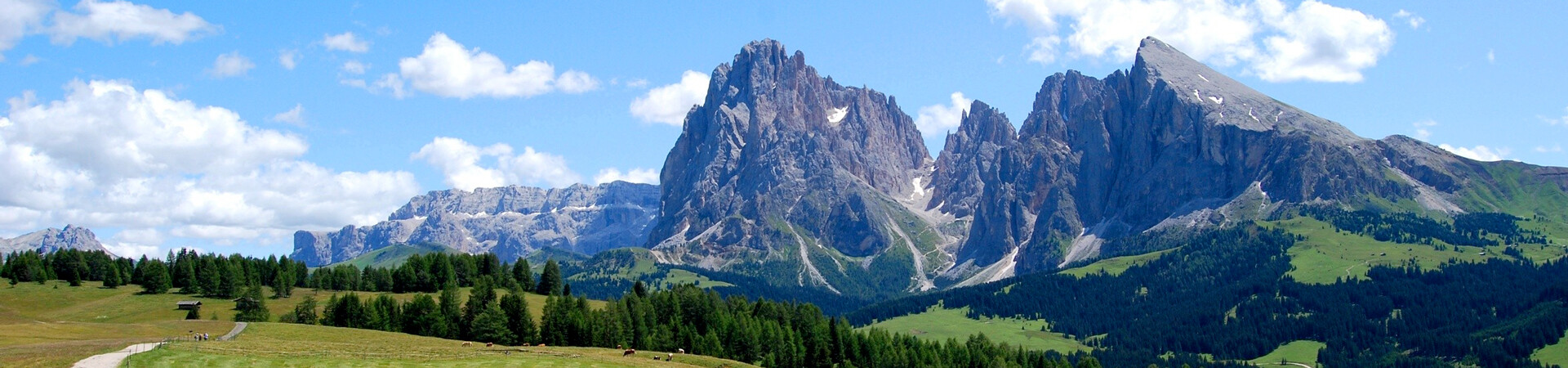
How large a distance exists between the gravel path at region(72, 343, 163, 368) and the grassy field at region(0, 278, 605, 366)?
3.61 ft

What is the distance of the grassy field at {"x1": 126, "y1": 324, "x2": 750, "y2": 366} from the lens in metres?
106

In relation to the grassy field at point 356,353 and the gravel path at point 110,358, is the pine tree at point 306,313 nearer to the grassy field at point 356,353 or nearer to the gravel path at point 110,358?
the grassy field at point 356,353

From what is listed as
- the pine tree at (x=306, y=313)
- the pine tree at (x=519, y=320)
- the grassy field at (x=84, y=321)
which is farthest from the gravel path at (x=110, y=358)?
the pine tree at (x=306, y=313)

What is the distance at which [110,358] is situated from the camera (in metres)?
104

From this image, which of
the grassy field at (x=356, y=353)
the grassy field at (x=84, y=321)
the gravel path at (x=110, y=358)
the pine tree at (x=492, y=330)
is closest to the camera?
the gravel path at (x=110, y=358)

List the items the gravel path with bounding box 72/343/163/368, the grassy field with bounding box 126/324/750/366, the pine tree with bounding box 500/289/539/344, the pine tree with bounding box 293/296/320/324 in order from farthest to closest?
1. the pine tree with bounding box 293/296/320/324
2. the pine tree with bounding box 500/289/539/344
3. the grassy field with bounding box 126/324/750/366
4. the gravel path with bounding box 72/343/163/368

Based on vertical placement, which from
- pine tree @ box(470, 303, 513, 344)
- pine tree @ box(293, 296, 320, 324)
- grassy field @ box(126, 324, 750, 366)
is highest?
pine tree @ box(293, 296, 320, 324)

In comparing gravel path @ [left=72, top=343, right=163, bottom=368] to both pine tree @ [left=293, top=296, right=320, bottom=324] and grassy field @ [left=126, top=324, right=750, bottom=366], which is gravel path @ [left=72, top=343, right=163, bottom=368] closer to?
grassy field @ [left=126, top=324, right=750, bottom=366]

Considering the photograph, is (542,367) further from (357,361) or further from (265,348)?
(265,348)

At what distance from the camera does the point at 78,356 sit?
103750mm

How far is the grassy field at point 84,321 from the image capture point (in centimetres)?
10838

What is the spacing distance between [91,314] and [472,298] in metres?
53.5

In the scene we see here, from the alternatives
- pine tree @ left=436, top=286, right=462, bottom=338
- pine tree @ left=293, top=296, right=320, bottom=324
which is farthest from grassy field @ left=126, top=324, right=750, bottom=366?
pine tree @ left=293, top=296, right=320, bottom=324

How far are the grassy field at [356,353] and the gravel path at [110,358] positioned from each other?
4.47ft
